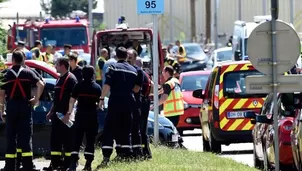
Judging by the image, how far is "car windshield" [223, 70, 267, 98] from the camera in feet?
61.2

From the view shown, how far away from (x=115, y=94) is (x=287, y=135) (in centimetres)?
259

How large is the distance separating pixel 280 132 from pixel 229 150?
6.60m

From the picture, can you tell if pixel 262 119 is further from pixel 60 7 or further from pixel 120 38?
pixel 60 7

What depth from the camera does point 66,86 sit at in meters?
15.3

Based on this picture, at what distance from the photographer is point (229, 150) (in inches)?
813

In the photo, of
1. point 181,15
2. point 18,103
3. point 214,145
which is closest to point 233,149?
point 214,145

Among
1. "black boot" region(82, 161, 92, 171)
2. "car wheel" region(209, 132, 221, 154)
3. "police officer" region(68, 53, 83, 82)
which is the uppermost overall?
"police officer" region(68, 53, 83, 82)

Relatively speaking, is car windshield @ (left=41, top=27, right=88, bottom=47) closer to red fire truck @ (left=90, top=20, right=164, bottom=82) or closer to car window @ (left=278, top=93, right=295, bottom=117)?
red fire truck @ (left=90, top=20, right=164, bottom=82)

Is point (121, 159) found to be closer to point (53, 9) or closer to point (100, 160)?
point (100, 160)

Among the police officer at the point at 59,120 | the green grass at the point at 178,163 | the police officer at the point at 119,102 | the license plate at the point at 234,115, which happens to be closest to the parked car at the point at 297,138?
the green grass at the point at 178,163

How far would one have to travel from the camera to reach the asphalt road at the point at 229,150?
689 inches

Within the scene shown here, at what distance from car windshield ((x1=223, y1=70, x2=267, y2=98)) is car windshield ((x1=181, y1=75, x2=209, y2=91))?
7106 mm

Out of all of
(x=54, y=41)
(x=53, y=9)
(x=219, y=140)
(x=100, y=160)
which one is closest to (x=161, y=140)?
(x=219, y=140)

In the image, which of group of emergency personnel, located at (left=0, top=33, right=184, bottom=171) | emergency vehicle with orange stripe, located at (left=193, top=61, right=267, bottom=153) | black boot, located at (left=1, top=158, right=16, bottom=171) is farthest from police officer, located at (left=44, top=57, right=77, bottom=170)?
emergency vehicle with orange stripe, located at (left=193, top=61, right=267, bottom=153)
